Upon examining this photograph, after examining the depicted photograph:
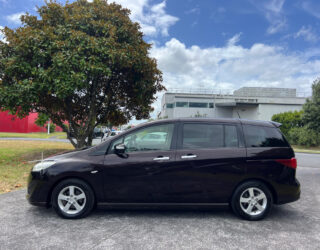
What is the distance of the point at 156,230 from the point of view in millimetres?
3184

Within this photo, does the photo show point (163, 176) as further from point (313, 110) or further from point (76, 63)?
point (313, 110)

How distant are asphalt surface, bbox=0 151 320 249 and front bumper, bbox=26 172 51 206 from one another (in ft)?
0.92

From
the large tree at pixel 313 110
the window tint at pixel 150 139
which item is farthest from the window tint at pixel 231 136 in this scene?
the large tree at pixel 313 110

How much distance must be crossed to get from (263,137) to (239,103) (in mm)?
44906

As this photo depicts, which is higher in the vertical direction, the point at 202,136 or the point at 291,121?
the point at 291,121

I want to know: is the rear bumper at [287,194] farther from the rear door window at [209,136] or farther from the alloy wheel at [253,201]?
the rear door window at [209,136]

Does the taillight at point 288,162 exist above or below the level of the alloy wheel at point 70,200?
above

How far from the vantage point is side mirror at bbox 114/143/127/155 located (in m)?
3.56

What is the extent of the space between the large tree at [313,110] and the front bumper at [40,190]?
28.2 metres

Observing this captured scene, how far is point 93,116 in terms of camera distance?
976 centimetres

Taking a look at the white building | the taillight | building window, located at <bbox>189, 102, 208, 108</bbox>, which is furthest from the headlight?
building window, located at <bbox>189, 102, 208, 108</bbox>

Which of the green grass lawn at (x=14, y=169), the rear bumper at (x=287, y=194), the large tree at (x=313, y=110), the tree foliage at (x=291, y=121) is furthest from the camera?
the tree foliage at (x=291, y=121)

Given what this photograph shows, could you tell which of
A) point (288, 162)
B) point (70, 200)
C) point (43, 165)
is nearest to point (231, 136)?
point (288, 162)

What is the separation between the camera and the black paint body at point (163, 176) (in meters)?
3.55
